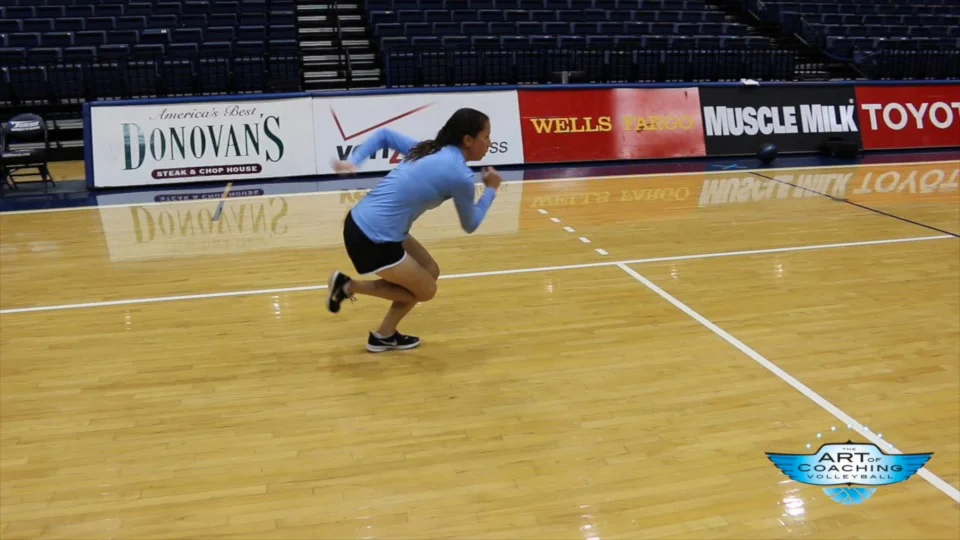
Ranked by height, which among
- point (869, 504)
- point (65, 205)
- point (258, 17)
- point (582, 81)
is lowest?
point (869, 504)

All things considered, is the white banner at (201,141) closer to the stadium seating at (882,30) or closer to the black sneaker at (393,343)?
the black sneaker at (393,343)

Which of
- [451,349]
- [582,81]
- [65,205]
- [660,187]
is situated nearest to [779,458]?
[451,349]

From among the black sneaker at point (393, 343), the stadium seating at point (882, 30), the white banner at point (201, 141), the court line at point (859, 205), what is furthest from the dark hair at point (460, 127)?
the stadium seating at point (882, 30)

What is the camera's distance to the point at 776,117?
1262 centimetres

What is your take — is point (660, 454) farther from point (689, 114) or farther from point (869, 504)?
point (689, 114)

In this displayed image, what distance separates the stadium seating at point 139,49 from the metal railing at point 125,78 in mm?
17

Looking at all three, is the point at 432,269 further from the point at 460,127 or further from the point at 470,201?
the point at 460,127

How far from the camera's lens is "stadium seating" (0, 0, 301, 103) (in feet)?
43.2

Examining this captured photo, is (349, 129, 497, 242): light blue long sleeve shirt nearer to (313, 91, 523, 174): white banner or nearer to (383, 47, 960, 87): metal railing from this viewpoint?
(313, 91, 523, 174): white banner

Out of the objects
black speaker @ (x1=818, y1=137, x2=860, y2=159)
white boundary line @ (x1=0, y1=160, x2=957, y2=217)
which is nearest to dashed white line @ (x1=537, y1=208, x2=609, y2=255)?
white boundary line @ (x1=0, y1=160, x2=957, y2=217)

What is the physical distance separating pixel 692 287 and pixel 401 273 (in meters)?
2.64

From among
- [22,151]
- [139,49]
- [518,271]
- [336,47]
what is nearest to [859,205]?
[518,271]

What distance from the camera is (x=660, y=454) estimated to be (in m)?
3.63

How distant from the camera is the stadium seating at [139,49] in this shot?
1318cm
